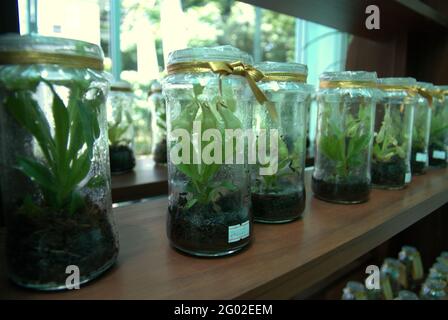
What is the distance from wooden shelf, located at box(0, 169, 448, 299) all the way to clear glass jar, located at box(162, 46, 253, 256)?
0.03m

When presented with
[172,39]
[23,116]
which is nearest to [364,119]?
[172,39]

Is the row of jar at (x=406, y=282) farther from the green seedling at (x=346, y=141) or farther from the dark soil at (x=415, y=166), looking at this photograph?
the green seedling at (x=346, y=141)

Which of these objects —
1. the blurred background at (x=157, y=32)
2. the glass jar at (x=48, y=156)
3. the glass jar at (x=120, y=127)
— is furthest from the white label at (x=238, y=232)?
the glass jar at (x=120, y=127)

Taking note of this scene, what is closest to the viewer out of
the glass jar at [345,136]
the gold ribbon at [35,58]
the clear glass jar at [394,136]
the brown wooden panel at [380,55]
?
the gold ribbon at [35,58]

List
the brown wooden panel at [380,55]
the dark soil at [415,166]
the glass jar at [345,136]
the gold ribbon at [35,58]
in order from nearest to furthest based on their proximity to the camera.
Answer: the gold ribbon at [35,58] < the glass jar at [345,136] < the dark soil at [415,166] < the brown wooden panel at [380,55]

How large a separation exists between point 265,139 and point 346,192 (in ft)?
0.65

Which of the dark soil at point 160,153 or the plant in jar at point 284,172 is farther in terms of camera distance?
the dark soil at point 160,153

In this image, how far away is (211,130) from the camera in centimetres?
38

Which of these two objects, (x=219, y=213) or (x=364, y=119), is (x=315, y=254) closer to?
(x=219, y=213)

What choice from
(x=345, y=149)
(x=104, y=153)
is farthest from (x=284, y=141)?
(x=104, y=153)

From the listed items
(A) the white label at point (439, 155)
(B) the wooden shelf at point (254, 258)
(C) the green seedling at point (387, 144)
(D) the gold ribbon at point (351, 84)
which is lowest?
(B) the wooden shelf at point (254, 258)

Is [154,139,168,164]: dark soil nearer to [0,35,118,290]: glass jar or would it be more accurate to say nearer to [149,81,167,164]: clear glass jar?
[149,81,167,164]: clear glass jar

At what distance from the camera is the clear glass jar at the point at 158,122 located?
3.14ft

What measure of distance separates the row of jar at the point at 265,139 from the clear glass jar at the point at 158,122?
0.49m
